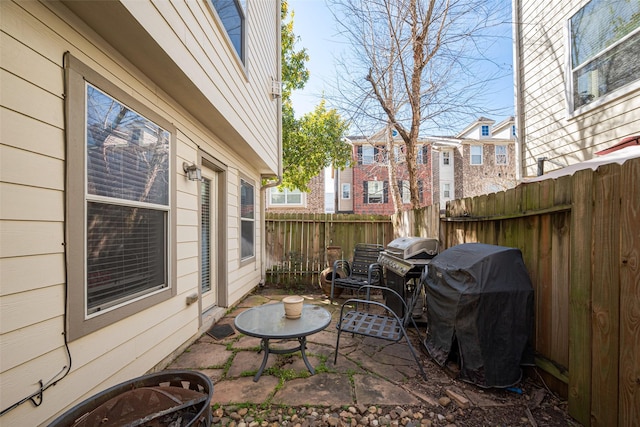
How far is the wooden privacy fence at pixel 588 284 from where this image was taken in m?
1.60

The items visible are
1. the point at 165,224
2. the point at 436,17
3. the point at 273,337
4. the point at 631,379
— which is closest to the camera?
the point at 631,379

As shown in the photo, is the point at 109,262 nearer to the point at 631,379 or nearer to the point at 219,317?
the point at 219,317

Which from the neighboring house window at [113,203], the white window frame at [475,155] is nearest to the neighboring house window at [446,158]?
the white window frame at [475,155]

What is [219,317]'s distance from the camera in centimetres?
393

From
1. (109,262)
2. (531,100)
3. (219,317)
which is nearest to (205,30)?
(109,262)

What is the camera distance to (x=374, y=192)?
54.3 feet

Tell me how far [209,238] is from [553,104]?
19.5 ft

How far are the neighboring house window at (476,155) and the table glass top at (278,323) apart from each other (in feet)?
56.3

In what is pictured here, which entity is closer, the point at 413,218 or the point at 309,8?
the point at 413,218

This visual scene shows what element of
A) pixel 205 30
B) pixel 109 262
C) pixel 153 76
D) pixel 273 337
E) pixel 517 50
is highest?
pixel 517 50

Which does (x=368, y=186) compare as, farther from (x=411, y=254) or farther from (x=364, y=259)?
(x=411, y=254)

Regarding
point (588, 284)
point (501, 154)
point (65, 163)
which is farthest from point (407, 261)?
point (501, 154)

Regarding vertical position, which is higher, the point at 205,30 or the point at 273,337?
the point at 205,30

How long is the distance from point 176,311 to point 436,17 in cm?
595
